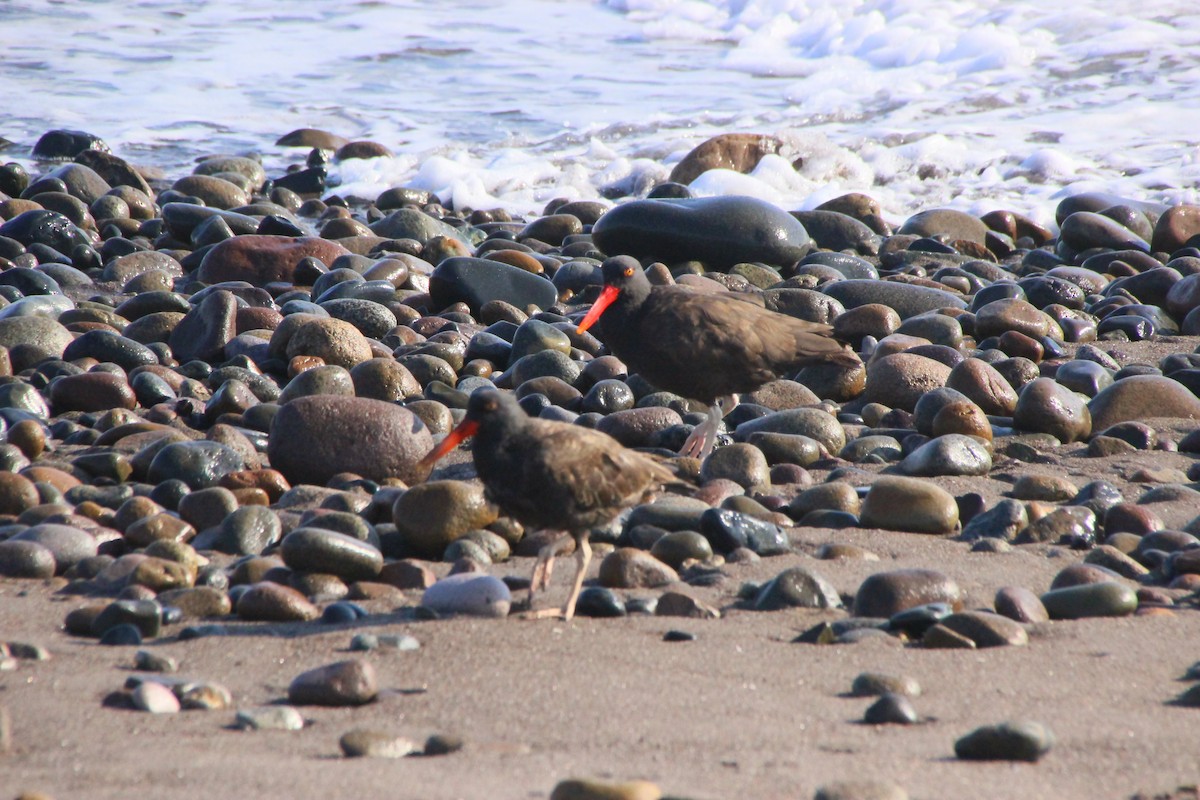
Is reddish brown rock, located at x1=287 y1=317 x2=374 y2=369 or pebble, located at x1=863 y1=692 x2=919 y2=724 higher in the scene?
pebble, located at x1=863 y1=692 x2=919 y2=724

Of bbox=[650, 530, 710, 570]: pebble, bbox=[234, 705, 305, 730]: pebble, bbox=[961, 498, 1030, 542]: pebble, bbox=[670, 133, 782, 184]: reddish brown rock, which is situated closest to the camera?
bbox=[234, 705, 305, 730]: pebble

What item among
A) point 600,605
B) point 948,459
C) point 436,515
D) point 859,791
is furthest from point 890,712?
point 948,459

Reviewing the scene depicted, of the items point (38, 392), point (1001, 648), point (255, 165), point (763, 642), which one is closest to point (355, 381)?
point (38, 392)

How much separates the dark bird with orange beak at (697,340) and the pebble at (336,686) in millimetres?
2627

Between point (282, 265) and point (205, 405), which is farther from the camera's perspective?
point (282, 265)

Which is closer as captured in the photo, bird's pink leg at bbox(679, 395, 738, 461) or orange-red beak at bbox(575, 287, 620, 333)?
bird's pink leg at bbox(679, 395, 738, 461)

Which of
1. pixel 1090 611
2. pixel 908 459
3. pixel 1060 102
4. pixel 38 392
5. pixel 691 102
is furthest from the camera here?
pixel 691 102

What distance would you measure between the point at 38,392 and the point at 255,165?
22.5 ft

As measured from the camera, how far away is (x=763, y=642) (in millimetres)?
3496

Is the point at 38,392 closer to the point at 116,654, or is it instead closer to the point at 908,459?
the point at 116,654

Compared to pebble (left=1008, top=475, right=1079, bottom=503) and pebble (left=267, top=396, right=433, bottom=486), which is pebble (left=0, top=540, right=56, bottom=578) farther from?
pebble (left=1008, top=475, right=1079, bottom=503)

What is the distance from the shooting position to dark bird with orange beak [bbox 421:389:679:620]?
3738 mm

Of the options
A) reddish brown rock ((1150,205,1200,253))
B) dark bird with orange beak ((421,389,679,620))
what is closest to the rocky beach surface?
dark bird with orange beak ((421,389,679,620))

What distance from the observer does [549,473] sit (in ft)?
12.2
